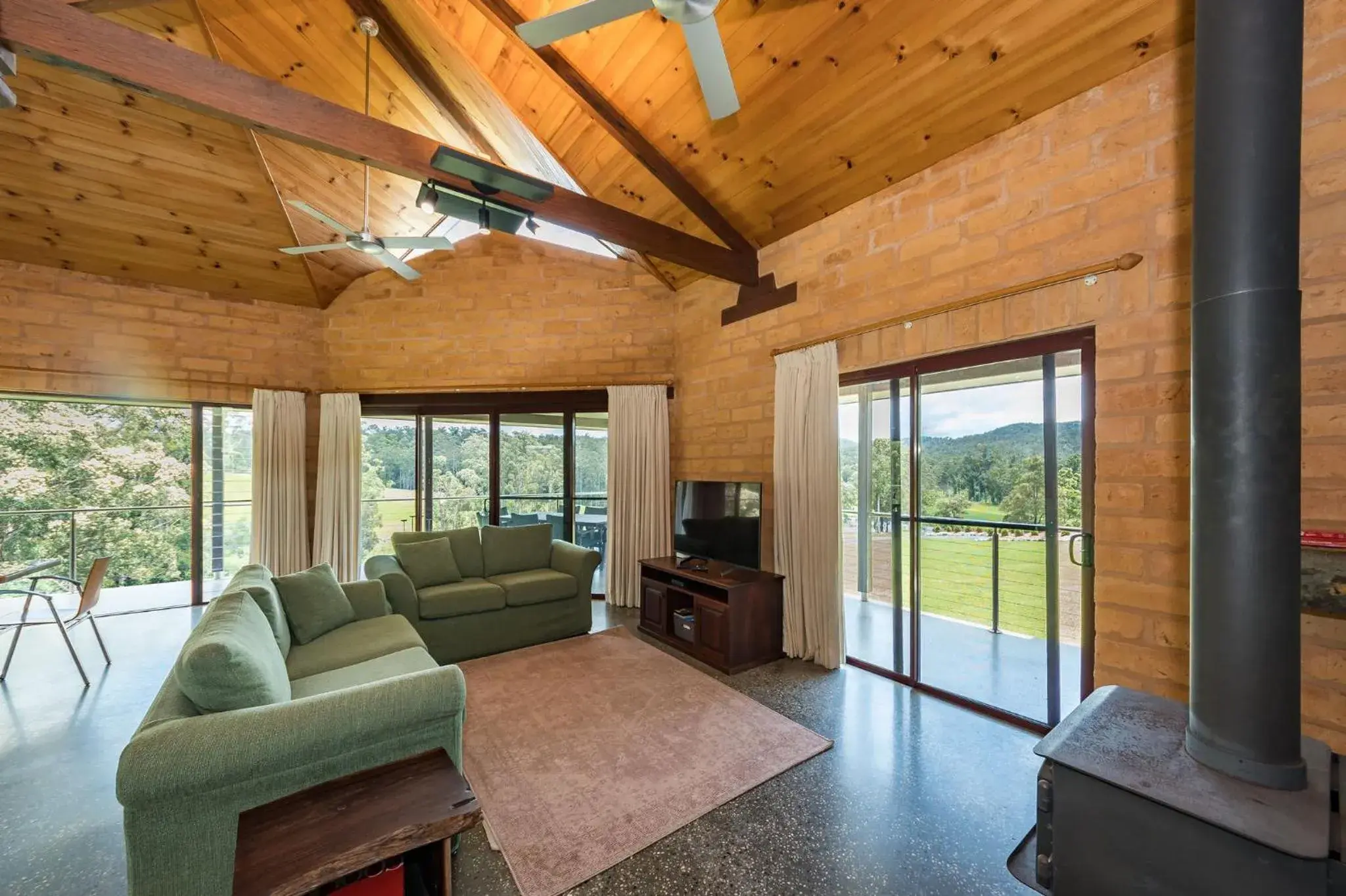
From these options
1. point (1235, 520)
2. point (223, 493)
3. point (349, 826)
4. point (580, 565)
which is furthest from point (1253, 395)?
point (223, 493)

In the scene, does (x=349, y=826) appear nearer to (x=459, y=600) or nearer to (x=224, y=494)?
(x=459, y=600)

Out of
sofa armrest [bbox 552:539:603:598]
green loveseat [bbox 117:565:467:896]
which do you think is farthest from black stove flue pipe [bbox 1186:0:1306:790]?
sofa armrest [bbox 552:539:603:598]

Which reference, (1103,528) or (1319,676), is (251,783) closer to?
(1103,528)

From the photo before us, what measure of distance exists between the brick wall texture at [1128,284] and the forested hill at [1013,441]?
0.22 m

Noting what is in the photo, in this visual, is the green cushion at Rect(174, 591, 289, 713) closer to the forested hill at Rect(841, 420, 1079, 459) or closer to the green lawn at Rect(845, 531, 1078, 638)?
the green lawn at Rect(845, 531, 1078, 638)

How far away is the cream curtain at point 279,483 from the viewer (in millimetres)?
5270

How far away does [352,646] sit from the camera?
286 cm

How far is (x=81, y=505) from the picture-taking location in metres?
4.86

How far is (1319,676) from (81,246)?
321 inches

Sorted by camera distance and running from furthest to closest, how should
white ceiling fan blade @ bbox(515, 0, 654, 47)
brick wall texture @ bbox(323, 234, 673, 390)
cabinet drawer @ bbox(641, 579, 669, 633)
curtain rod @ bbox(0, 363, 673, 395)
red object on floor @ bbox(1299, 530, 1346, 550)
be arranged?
brick wall texture @ bbox(323, 234, 673, 390) → curtain rod @ bbox(0, 363, 673, 395) → cabinet drawer @ bbox(641, 579, 669, 633) → white ceiling fan blade @ bbox(515, 0, 654, 47) → red object on floor @ bbox(1299, 530, 1346, 550)

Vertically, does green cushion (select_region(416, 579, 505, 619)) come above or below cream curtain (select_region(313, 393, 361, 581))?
below

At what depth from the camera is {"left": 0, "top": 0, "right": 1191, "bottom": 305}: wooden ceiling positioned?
248 centimetres

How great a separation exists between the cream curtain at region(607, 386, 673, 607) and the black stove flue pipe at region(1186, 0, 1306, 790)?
3982mm

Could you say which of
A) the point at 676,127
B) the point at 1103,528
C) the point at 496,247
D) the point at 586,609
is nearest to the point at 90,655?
the point at 586,609
